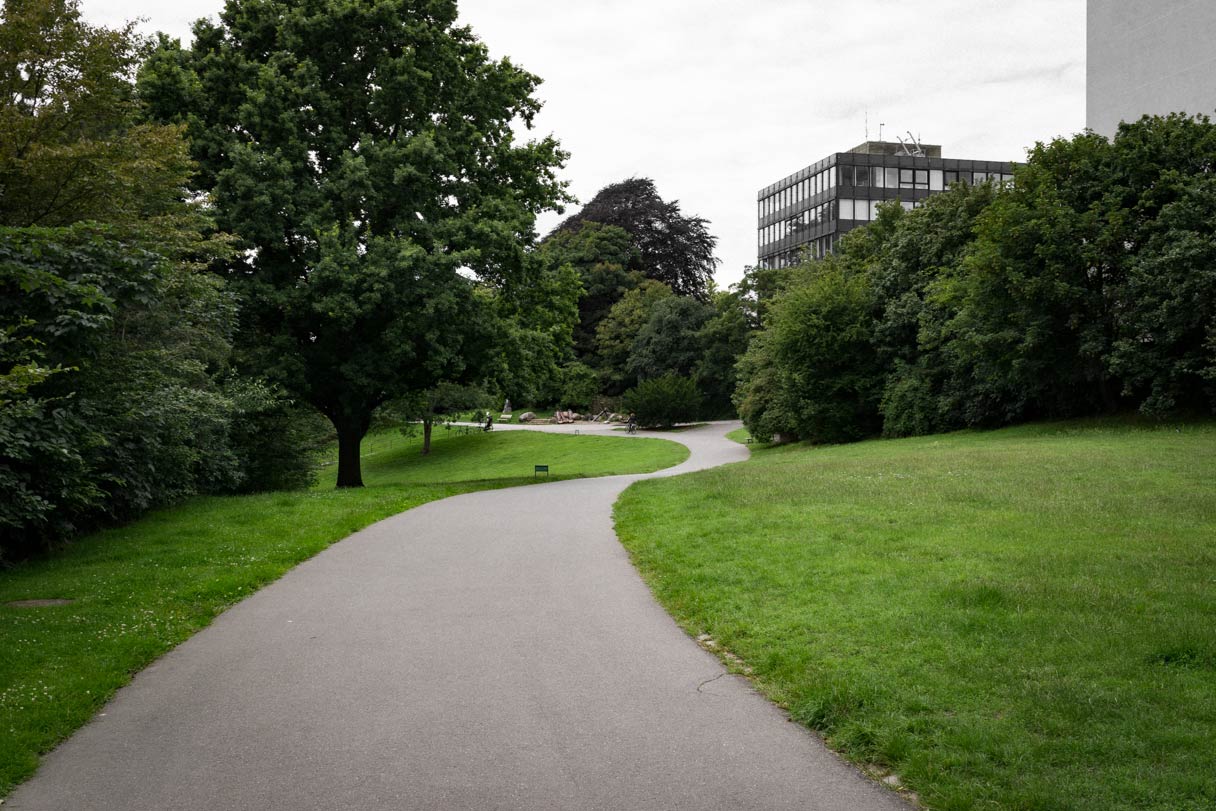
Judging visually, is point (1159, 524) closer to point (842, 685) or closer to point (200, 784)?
point (842, 685)

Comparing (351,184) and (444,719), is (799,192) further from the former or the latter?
(444,719)

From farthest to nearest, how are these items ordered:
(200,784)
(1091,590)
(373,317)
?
(373,317)
(1091,590)
(200,784)

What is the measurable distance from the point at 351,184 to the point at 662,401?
123 feet


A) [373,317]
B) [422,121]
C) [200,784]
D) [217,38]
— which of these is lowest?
[200,784]

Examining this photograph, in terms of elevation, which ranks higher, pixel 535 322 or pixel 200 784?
pixel 535 322

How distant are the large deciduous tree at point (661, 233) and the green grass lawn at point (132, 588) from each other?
65.0 meters

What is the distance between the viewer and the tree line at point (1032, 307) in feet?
87.4

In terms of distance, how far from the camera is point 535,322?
2648 centimetres

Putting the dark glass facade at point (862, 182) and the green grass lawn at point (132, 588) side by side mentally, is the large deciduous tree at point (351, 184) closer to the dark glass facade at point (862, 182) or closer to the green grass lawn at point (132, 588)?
the green grass lawn at point (132, 588)

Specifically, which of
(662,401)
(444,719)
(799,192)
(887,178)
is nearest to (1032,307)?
(444,719)

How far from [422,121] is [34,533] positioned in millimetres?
15645

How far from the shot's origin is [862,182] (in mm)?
81625

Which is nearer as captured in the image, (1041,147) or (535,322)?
(535,322)

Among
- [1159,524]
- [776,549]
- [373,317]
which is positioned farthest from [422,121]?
[1159,524]
